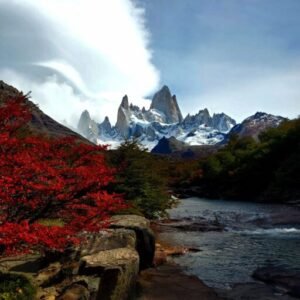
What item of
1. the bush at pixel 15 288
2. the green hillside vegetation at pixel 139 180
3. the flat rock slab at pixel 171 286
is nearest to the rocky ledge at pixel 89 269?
the bush at pixel 15 288

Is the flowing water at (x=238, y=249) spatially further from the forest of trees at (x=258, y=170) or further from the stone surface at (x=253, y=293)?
the forest of trees at (x=258, y=170)

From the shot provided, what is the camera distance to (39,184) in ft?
37.9

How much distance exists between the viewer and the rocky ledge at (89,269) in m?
13.3

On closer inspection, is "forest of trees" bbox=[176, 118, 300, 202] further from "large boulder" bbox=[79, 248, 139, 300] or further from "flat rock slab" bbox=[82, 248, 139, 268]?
"large boulder" bbox=[79, 248, 139, 300]

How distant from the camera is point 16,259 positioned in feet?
54.0

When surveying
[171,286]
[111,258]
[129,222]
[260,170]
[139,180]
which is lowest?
[171,286]

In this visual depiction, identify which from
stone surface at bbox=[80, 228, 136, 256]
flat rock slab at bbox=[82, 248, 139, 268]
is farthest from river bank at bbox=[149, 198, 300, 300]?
flat rock slab at bbox=[82, 248, 139, 268]

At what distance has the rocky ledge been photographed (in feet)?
A: 43.8

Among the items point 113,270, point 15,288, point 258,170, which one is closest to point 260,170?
point 258,170

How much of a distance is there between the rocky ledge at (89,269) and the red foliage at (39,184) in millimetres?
1760

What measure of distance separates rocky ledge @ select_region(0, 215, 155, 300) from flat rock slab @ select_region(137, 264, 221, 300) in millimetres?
1525

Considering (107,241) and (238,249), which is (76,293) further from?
(238,249)

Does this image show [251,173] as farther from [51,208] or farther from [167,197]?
[51,208]

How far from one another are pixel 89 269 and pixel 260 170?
8209 centimetres
